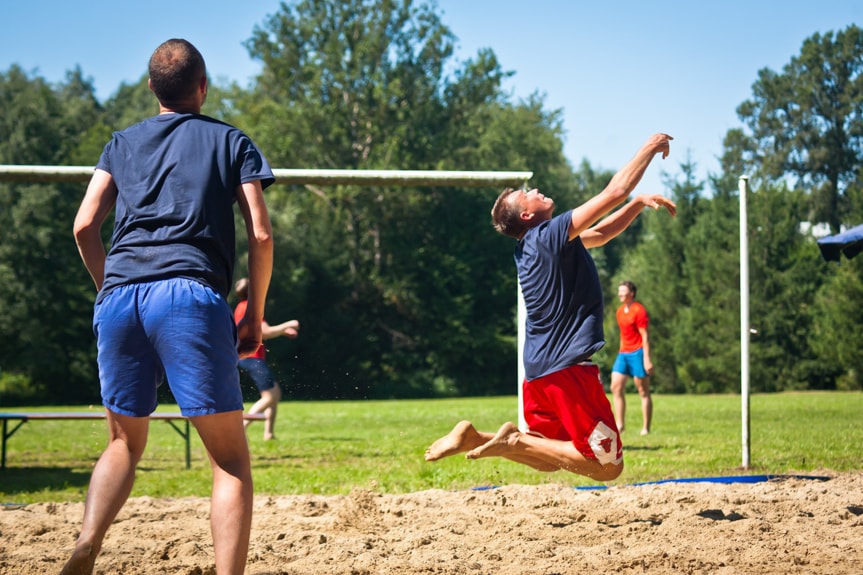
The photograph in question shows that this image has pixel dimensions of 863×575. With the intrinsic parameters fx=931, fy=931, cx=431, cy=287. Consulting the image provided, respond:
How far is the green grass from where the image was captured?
7945 mm

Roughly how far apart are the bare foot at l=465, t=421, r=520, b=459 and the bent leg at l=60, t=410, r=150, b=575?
1.83 metres

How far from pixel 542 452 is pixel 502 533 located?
602 mm

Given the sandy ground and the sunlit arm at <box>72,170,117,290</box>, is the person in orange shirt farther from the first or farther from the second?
the sunlit arm at <box>72,170,117,290</box>

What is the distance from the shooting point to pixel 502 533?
205 inches

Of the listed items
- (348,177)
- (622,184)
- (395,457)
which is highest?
(348,177)

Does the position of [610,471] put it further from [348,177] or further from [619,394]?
[619,394]

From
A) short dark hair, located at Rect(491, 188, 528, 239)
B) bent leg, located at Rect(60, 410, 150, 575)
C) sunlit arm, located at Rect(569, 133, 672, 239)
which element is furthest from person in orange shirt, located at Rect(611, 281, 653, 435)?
bent leg, located at Rect(60, 410, 150, 575)

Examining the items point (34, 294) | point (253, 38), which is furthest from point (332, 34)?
point (34, 294)

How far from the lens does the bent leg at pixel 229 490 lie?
3102 mm

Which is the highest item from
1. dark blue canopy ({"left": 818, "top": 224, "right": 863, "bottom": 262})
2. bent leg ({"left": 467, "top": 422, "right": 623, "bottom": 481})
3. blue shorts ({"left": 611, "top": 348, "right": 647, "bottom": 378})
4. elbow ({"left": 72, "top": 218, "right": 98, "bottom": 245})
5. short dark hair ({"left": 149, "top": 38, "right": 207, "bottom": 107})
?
short dark hair ({"left": 149, "top": 38, "right": 207, "bottom": 107})

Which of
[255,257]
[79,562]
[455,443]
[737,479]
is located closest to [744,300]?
[737,479]

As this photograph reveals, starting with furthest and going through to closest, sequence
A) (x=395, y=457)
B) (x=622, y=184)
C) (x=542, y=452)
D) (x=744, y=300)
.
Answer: (x=395, y=457)
(x=744, y=300)
(x=542, y=452)
(x=622, y=184)

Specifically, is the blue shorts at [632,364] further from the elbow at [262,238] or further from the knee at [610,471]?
the elbow at [262,238]

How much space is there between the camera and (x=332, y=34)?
41.8 metres
